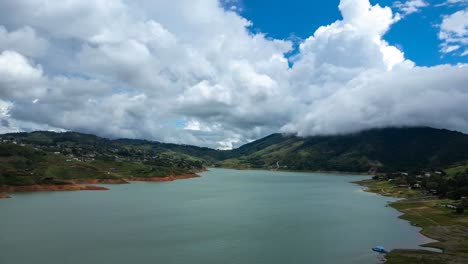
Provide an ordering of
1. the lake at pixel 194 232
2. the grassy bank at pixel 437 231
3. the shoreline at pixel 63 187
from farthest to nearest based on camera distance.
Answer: the shoreline at pixel 63 187 → the lake at pixel 194 232 → the grassy bank at pixel 437 231

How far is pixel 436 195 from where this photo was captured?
114812mm

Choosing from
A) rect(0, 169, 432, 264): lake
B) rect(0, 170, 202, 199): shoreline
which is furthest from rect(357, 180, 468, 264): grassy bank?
rect(0, 170, 202, 199): shoreline

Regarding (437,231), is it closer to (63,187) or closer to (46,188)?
(63,187)

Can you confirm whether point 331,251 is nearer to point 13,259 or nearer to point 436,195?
point 13,259

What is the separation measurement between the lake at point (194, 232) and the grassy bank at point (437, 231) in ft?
9.17

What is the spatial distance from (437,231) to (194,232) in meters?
42.9

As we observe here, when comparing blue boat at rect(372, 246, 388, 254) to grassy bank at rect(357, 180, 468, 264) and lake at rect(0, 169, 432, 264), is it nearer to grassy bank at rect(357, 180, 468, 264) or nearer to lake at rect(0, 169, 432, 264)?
grassy bank at rect(357, 180, 468, 264)

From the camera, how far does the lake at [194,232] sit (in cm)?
4528

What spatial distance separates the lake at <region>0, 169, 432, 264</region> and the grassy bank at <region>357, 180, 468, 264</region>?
2.80 m

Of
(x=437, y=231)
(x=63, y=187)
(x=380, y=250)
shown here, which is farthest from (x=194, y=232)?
(x=63, y=187)

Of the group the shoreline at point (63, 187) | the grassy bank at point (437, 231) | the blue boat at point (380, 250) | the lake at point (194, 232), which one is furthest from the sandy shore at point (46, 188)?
the blue boat at point (380, 250)

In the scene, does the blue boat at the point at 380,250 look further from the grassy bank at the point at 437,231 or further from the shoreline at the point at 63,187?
the shoreline at the point at 63,187

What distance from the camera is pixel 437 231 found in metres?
62.0

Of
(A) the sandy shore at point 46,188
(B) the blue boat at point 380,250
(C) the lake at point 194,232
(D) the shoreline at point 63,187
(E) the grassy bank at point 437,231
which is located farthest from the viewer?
(A) the sandy shore at point 46,188
